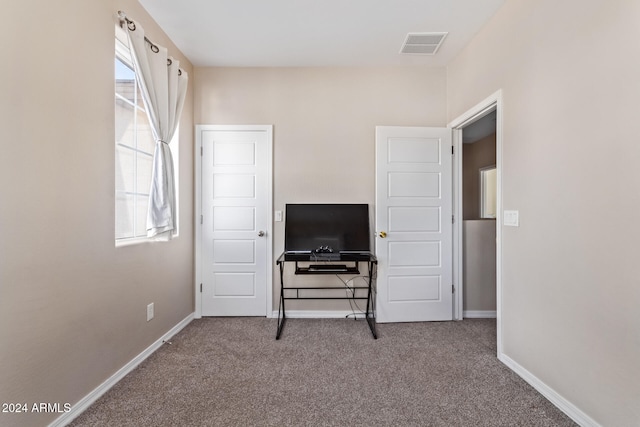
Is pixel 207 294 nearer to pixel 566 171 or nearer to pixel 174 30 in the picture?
pixel 174 30

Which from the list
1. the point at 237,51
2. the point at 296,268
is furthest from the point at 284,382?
the point at 237,51

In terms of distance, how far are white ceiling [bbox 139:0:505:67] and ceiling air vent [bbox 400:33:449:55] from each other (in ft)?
0.19

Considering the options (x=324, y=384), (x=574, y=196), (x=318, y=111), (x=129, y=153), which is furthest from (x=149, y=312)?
(x=574, y=196)

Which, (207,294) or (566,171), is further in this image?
(207,294)

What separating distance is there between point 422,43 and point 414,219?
1.75m

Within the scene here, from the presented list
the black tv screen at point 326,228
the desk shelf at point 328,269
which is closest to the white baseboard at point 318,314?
the desk shelf at point 328,269

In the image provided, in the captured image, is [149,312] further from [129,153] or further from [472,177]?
[472,177]

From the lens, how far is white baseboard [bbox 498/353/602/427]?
151cm

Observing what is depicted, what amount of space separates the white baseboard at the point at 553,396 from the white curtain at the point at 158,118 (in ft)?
9.61

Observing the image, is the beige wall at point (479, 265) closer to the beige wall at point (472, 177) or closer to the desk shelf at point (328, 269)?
the desk shelf at point (328, 269)

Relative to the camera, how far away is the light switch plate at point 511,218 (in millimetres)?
2014

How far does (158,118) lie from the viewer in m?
2.24

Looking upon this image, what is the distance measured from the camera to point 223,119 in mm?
3094

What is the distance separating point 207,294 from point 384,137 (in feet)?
8.65
